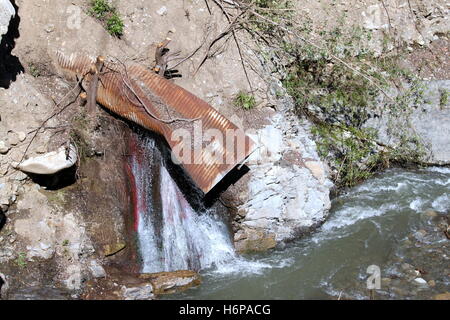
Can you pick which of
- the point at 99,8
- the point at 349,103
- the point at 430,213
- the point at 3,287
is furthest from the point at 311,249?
the point at 99,8

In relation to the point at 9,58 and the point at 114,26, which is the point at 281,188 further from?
the point at 9,58

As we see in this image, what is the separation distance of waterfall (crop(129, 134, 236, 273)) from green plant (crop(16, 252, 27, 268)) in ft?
4.86

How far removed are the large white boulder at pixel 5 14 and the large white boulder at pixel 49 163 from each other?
160 centimetres

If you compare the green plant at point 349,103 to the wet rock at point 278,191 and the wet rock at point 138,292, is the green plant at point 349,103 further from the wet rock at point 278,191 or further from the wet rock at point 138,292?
the wet rock at point 138,292

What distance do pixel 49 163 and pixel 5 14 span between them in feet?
6.34

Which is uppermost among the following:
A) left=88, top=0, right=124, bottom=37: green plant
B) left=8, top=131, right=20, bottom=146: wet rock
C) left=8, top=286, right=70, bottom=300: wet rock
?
left=88, top=0, right=124, bottom=37: green plant

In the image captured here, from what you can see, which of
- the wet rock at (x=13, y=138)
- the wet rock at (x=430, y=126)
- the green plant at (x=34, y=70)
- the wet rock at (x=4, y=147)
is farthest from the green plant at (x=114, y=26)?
the wet rock at (x=430, y=126)

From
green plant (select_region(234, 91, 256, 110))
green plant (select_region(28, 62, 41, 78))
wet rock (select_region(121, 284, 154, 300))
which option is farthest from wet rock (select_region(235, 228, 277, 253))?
green plant (select_region(28, 62, 41, 78))

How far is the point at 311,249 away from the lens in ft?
24.3

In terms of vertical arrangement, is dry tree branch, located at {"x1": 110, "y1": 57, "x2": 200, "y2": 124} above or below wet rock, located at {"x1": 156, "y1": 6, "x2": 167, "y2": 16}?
below

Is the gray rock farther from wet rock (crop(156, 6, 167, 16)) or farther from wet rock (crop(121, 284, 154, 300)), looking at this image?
wet rock (crop(156, 6, 167, 16))

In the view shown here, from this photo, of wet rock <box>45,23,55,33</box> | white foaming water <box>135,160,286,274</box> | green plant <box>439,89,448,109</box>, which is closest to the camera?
white foaming water <box>135,160,286,274</box>

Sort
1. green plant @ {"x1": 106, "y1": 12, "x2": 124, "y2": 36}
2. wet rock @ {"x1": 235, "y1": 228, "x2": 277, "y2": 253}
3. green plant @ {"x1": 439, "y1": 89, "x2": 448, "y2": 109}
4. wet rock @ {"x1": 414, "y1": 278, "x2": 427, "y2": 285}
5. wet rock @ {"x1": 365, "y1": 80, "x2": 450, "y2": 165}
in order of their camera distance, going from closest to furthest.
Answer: wet rock @ {"x1": 414, "y1": 278, "x2": 427, "y2": 285} < wet rock @ {"x1": 235, "y1": 228, "x2": 277, "y2": 253} < green plant @ {"x1": 106, "y1": 12, "x2": 124, "y2": 36} < wet rock @ {"x1": 365, "y1": 80, "x2": 450, "y2": 165} < green plant @ {"x1": 439, "y1": 89, "x2": 448, "y2": 109}

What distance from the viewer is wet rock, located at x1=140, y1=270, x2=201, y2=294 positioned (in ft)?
21.8
